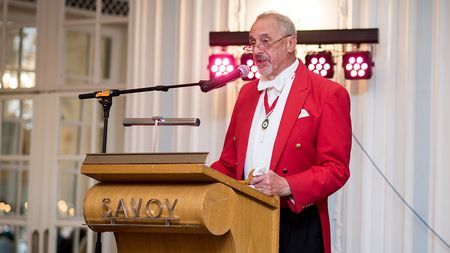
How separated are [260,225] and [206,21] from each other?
8.58 feet

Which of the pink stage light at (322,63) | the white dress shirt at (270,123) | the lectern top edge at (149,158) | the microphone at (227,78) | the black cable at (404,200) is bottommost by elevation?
the black cable at (404,200)

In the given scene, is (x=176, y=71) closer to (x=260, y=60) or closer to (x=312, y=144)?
(x=260, y=60)

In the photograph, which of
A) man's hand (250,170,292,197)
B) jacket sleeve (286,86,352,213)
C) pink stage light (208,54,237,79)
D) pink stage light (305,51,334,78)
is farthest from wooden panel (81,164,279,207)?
pink stage light (208,54,237,79)

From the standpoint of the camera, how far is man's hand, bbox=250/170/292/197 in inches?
124

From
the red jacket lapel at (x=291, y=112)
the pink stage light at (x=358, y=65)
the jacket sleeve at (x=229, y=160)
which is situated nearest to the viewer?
the red jacket lapel at (x=291, y=112)

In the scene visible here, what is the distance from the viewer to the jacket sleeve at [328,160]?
3.21 meters

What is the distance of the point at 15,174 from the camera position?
6.51 meters

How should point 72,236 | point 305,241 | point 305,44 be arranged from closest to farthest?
point 305,241
point 305,44
point 72,236

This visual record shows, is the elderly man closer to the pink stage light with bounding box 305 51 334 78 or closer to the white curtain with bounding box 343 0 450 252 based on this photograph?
the pink stage light with bounding box 305 51 334 78

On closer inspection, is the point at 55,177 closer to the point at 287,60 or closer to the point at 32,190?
the point at 32,190

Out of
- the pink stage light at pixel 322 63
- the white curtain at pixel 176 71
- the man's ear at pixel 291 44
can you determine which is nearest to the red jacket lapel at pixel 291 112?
the man's ear at pixel 291 44

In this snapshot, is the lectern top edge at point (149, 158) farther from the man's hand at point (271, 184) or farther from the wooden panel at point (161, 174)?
the man's hand at point (271, 184)

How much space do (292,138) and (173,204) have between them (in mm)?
736

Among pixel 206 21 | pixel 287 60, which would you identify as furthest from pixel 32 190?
pixel 287 60
